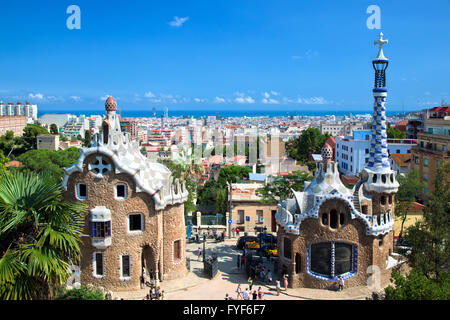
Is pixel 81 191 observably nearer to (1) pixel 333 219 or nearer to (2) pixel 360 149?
(1) pixel 333 219

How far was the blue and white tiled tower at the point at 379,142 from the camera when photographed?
108ft

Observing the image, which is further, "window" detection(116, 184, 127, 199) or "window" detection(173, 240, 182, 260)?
"window" detection(173, 240, 182, 260)

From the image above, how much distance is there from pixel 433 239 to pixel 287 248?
32.9ft

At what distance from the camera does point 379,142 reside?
33.7m

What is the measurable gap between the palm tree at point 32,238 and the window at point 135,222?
8756mm

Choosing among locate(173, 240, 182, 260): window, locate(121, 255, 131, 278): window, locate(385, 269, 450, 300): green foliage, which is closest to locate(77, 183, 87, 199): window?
locate(121, 255, 131, 278): window

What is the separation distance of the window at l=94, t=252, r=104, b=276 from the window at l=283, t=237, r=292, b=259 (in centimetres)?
1361

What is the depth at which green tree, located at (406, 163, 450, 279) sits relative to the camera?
2625 cm

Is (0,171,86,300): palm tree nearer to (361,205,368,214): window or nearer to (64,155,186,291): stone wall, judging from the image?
(64,155,186,291): stone wall


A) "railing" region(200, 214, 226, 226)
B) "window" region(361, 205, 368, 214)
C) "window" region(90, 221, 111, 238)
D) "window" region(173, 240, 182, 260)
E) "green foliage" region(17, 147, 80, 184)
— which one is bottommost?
"railing" region(200, 214, 226, 226)

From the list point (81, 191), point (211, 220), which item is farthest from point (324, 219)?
point (211, 220)

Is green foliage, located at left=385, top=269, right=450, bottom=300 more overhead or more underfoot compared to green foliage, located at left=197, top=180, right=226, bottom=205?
more overhead

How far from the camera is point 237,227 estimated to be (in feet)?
156
